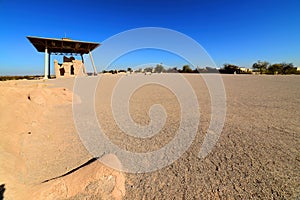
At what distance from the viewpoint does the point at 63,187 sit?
1887 millimetres

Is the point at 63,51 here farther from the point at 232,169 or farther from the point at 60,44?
the point at 232,169

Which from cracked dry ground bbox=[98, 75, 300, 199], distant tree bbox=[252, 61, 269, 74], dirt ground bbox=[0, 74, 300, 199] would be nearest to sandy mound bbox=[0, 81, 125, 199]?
dirt ground bbox=[0, 74, 300, 199]

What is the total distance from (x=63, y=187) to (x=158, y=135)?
223 centimetres

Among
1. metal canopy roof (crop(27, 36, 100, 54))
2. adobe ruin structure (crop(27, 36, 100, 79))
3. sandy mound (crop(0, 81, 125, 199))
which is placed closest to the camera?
sandy mound (crop(0, 81, 125, 199))

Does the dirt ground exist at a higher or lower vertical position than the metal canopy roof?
lower

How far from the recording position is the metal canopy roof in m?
20.2

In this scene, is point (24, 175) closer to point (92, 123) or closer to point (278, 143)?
point (92, 123)

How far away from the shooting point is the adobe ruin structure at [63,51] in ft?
68.5

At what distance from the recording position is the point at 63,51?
81.3ft

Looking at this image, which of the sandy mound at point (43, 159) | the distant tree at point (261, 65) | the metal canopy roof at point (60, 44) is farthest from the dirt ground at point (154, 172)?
the distant tree at point (261, 65)

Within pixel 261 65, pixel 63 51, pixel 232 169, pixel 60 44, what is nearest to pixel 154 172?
pixel 232 169

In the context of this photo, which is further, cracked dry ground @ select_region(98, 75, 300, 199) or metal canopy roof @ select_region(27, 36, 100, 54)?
metal canopy roof @ select_region(27, 36, 100, 54)

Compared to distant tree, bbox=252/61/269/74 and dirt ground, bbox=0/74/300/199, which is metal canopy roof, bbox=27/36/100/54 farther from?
distant tree, bbox=252/61/269/74

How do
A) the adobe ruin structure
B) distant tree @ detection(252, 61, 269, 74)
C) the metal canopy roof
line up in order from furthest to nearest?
distant tree @ detection(252, 61, 269, 74) → the adobe ruin structure → the metal canopy roof
